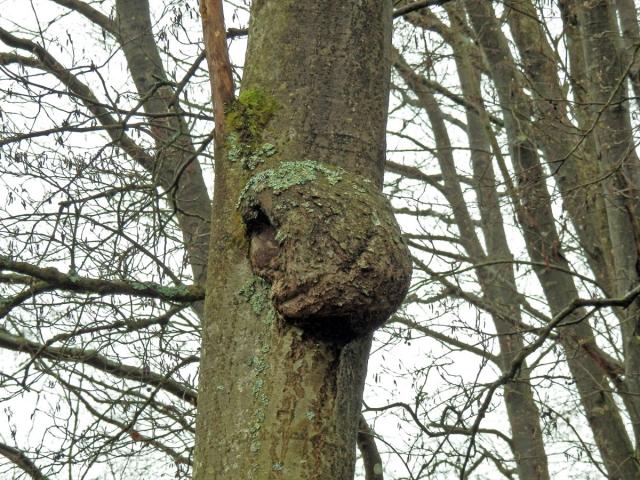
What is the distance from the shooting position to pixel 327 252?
1.62m

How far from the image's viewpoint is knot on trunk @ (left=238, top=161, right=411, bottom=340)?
5.27 feet

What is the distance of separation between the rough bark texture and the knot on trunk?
0.02 metres

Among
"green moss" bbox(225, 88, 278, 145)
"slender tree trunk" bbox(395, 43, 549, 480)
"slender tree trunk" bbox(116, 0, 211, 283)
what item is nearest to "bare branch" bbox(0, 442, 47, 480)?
"slender tree trunk" bbox(116, 0, 211, 283)

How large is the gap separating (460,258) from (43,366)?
10.9 ft

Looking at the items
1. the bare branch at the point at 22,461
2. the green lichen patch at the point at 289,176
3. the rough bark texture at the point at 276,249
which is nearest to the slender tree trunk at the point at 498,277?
the bare branch at the point at 22,461

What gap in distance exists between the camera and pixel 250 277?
173 centimetres

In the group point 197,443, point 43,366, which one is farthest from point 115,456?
point 197,443

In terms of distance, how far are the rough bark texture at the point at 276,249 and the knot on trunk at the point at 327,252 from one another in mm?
21

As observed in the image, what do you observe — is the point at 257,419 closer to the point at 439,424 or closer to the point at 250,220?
the point at 250,220

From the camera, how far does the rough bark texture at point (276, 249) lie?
1.56m

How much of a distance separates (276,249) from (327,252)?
129 mm

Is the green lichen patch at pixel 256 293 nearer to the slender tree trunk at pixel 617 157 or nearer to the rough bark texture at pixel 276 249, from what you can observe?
the rough bark texture at pixel 276 249

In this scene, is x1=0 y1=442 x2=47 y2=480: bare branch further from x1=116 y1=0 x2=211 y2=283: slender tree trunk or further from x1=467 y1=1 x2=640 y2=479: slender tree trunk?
x1=467 y1=1 x2=640 y2=479: slender tree trunk

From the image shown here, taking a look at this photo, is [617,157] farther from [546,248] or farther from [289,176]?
[289,176]
